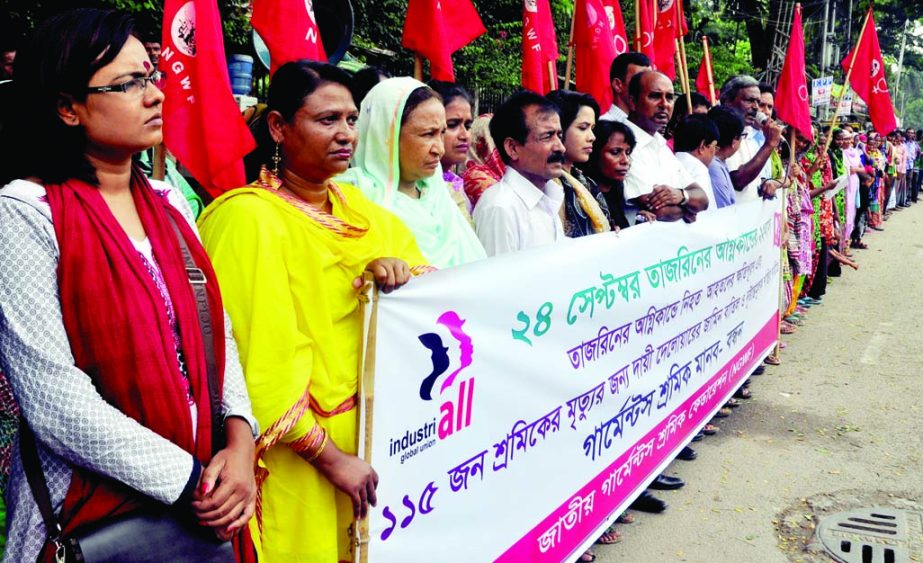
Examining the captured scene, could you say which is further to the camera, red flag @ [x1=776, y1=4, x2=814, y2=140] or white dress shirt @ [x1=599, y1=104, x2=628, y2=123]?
red flag @ [x1=776, y1=4, x2=814, y2=140]

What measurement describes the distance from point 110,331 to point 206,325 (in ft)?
0.83

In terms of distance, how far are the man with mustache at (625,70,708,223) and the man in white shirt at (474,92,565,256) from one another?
2.68 ft

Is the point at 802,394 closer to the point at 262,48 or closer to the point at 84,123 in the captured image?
the point at 262,48

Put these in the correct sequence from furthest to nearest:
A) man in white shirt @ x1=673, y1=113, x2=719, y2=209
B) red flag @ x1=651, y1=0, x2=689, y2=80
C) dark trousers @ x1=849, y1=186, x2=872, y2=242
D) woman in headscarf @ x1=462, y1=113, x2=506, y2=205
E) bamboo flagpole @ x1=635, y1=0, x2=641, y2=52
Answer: dark trousers @ x1=849, y1=186, x2=872, y2=242 < red flag @ x1=651, y1=0, x2=689, y2=80 < bamboo flagpole @ x1=635, y1=0, x2=641, y2=52 < man in white shirt @ x1=673, y1=113, x2=719, y2=209 < woman in headscarf @ x1=462, y1=113, x2=506, y2=205

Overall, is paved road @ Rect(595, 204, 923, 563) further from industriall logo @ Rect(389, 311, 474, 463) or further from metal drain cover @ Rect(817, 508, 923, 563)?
industriall logo @ Rect(389, 311, 474, 463)

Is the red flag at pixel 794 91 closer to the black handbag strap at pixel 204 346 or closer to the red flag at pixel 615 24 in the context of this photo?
the red flag at pixel 615 24

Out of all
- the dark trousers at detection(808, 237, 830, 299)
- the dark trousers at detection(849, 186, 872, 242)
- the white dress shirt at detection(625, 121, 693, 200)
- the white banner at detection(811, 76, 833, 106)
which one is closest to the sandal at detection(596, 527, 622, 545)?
the white dress shirt at detection(625, 121, 693, 200)

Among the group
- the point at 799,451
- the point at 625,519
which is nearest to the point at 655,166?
the point at 799,451

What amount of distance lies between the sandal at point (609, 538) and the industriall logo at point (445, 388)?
145 centimetres

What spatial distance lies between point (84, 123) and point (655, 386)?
8.70 feet

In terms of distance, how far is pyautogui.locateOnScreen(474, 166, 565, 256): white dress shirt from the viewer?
3135 millimetres

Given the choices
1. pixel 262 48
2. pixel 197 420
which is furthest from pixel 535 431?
pixel 262 48

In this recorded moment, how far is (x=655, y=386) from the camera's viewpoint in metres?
3.59

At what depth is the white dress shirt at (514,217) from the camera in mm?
3135
